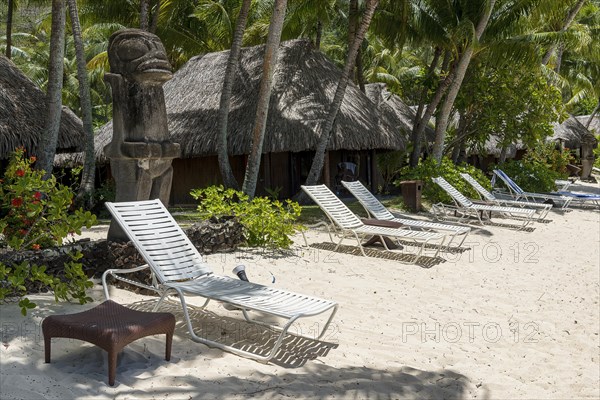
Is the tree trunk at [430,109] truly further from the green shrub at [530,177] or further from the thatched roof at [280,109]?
the green shrub at [530,177]

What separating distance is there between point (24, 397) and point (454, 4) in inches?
519

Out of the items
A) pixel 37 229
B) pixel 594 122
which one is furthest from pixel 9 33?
pixel 594 122

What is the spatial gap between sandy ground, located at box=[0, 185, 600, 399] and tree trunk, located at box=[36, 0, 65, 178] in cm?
491

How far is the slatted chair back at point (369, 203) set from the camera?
8.97 metres

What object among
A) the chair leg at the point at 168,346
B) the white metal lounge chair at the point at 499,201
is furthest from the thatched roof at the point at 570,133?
the chair leg at the point at 168,346

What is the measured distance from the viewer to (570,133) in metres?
28.0

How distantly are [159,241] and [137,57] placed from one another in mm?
1867

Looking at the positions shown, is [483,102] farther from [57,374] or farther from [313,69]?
[57,374]

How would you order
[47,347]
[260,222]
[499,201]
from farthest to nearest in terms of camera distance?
[499,201]
[260,222]
[47,347]

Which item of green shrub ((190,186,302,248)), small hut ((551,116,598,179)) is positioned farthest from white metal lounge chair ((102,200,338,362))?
small hut ((551,116,598,179))

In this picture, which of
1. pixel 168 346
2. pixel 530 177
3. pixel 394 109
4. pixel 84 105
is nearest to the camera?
pixel 168 346

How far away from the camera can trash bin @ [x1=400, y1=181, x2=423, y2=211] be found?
12.3 metres

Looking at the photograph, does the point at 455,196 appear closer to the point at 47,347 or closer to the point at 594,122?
the point at 47,347

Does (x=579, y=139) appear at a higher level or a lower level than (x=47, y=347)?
higher
